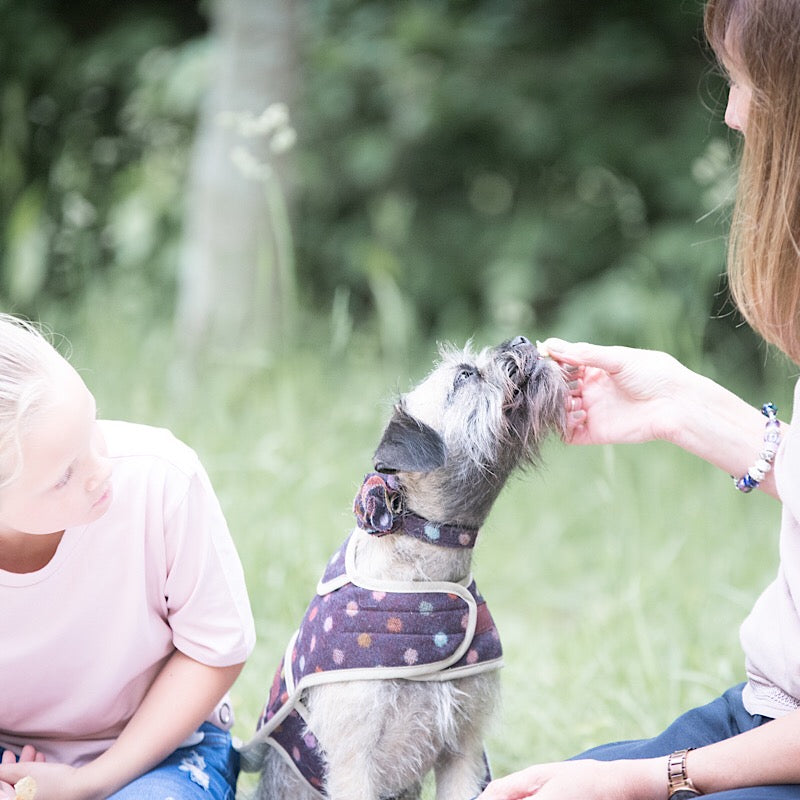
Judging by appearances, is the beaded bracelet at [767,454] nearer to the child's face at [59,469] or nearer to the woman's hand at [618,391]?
the woman's hand at [618,391]

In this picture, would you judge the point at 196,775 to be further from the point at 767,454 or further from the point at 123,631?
the point at 767,454

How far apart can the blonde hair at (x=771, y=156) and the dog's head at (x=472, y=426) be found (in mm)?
551

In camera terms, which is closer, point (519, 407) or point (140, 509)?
point (140, 509)

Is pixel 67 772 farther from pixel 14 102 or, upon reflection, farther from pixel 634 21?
pixel 634 21

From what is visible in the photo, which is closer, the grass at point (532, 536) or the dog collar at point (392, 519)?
the dog collar at point (392, 519)

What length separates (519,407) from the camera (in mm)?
2701

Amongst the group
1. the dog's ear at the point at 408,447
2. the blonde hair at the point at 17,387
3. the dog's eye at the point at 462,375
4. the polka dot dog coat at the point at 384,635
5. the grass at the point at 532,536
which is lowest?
the grass at the point at 532,536

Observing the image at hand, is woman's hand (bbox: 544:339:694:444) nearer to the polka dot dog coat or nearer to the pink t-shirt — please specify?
the polka dot dog coat

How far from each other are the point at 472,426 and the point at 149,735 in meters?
1.00

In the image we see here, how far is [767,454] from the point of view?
2590 millimetres

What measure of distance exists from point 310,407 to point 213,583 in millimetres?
3234

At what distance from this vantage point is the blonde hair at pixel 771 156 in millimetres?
2275

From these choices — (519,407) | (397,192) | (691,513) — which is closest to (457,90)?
(397,192)

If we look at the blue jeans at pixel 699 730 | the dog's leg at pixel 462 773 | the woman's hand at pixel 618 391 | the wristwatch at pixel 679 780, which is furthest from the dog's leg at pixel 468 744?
the woman's hand at pixel 618 391
